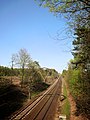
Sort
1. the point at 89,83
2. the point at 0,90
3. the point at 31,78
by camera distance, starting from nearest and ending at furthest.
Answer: the point at 89,83 < the point at 0,90 < the point at 31,78

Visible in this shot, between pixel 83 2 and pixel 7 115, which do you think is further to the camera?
pixel 7 115

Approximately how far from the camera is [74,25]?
10.5 meters

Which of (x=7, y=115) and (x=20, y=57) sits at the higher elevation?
(x=20, y=57)

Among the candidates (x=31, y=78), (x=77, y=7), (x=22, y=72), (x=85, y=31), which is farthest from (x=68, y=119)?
(x=22, y=72)

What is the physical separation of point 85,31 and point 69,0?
6.67 feet

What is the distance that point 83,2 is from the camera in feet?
30.7

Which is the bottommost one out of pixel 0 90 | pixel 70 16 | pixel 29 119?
pixel 29 119

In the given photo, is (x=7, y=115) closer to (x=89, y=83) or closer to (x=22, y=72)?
(x=89, y=83)

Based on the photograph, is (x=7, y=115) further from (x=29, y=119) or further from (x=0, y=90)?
(x=0, y=90)

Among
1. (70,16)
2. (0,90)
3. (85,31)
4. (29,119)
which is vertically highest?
(70,16)

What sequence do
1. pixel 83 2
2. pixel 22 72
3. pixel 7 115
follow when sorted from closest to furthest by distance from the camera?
pixel 83 2 < pixel 7 115 < pixel 22 72

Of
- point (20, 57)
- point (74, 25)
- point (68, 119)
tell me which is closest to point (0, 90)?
point (68, 119)

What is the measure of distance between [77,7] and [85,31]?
5.01 ft

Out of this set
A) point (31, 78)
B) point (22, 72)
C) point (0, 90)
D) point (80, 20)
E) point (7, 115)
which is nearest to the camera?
point (80, 20)
